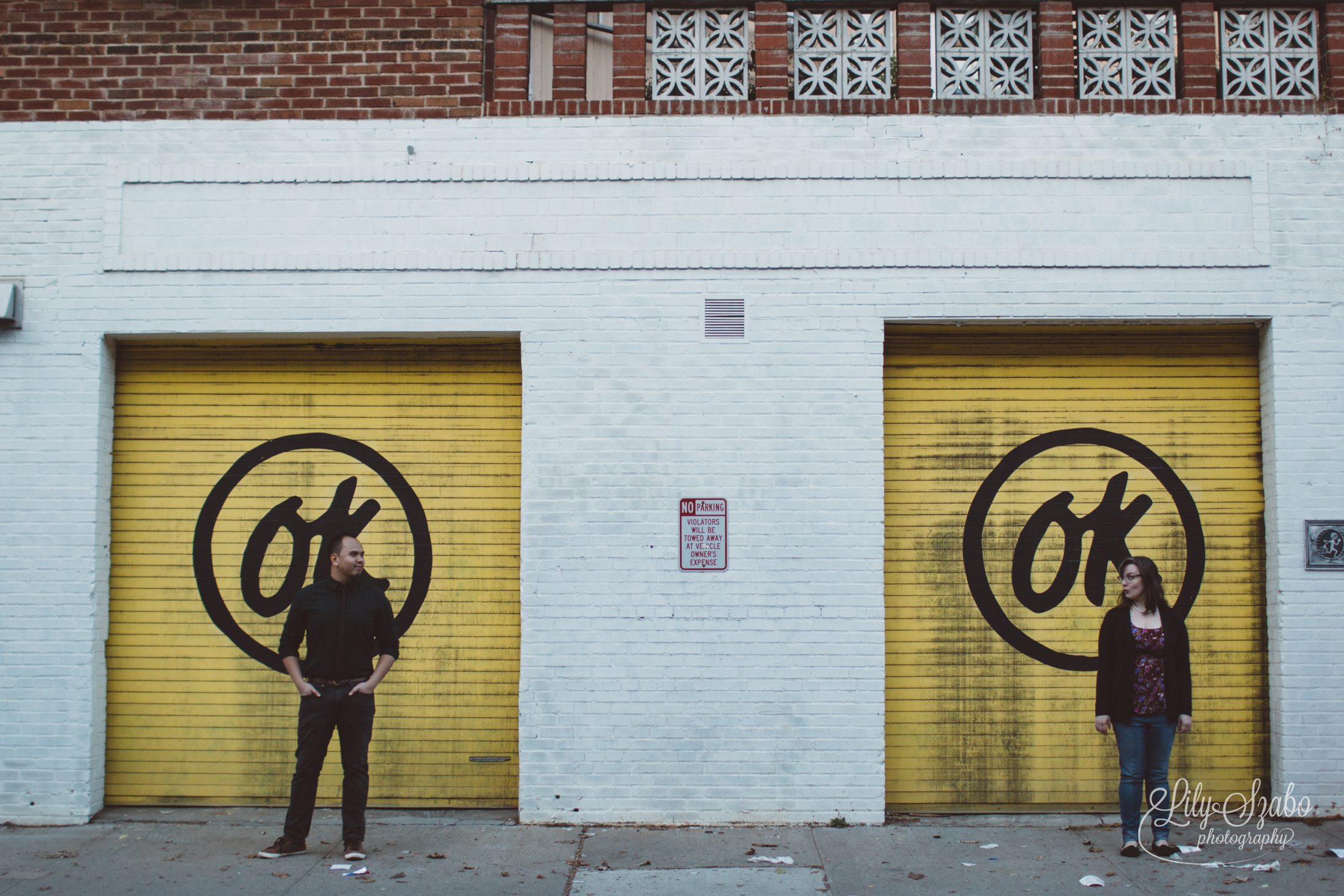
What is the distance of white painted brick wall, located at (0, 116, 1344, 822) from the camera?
6.09 meters

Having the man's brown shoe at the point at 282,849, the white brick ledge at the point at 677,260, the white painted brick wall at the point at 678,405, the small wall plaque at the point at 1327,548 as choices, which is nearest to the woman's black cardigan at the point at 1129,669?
the white painted brick wall at the point at 678,405

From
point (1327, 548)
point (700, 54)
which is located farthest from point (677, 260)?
point (1327, 548)

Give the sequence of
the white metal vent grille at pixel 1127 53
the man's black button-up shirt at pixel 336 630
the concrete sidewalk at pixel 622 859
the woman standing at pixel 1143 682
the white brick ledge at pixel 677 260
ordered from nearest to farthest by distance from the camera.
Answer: the concrete sidewalk at pixel 622 859
the woman standing at pixel 1143 682
the man's black button-up shirt at pixel 336 630
the white brick ledge at pixel 677 260
the white metal vent grille at pixel 1127 53

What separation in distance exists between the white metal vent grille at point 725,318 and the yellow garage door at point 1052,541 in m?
1.14

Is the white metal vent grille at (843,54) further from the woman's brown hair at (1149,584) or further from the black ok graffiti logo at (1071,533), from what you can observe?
the woman's brown hair at (1149,584)

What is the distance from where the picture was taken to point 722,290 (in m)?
6.30

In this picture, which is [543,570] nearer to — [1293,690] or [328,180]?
[328,180]

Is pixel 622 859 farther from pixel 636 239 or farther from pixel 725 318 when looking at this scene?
pixel 636 239

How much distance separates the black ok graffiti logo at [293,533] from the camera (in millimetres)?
6523

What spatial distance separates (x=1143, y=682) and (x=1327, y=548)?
2136 mm

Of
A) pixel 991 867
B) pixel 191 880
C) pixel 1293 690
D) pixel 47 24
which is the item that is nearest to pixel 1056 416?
pixel 1293 690

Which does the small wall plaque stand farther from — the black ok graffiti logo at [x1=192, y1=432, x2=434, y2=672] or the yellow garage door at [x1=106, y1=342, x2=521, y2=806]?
the black ok graffiti logo at [x1=192, y1=432, x2=434, y2=672]

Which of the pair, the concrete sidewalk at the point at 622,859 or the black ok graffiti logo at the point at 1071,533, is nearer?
the concrete sidewalk at the point at 622,859

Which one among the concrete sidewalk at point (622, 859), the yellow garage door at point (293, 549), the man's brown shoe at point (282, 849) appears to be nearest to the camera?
the concrete sidewalk at point (622, 859)
